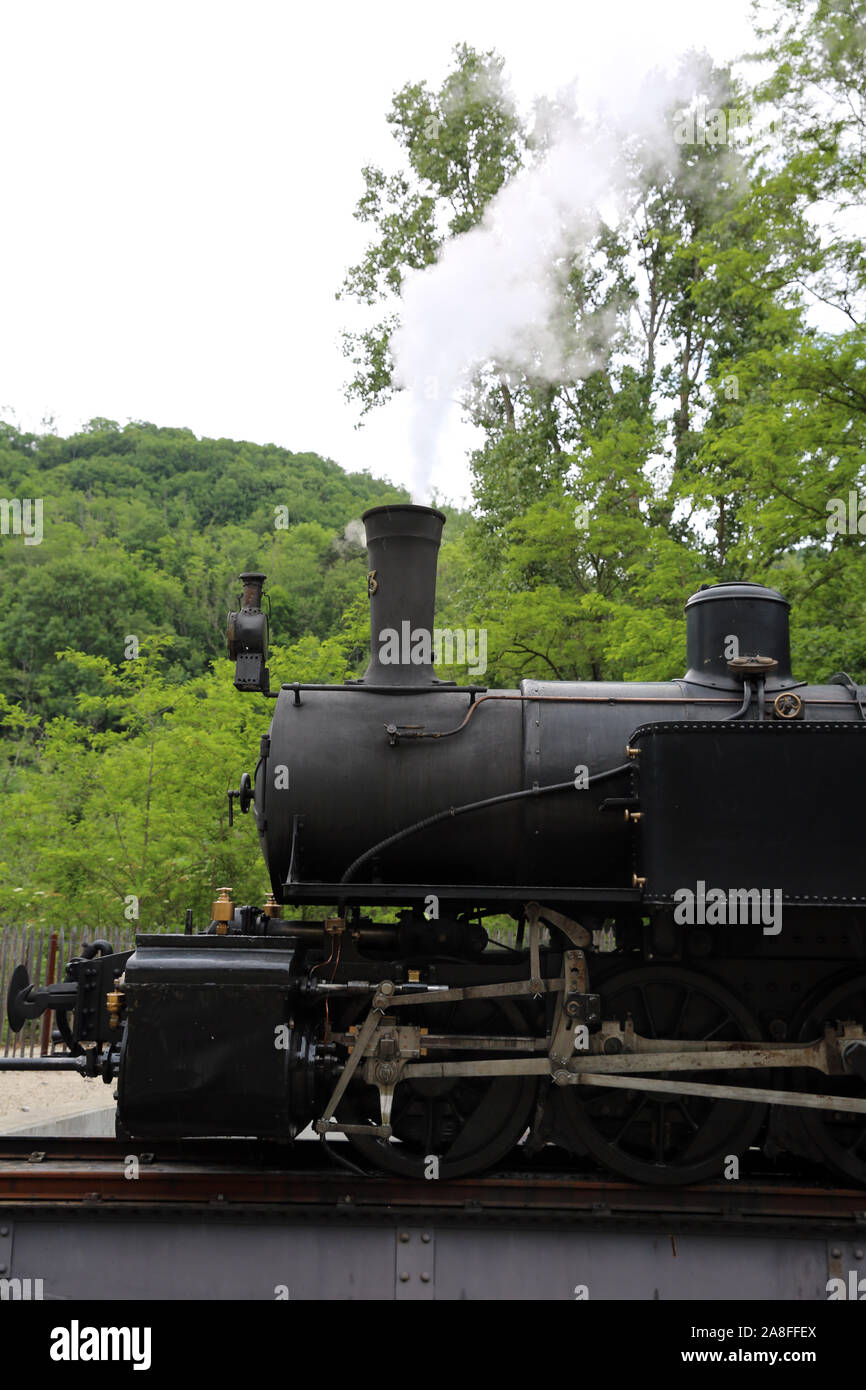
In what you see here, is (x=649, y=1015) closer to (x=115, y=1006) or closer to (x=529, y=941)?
(x=529, y=941)

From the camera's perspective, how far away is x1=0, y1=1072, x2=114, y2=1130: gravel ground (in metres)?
9.34

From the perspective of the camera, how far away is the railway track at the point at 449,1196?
4879 millimetres

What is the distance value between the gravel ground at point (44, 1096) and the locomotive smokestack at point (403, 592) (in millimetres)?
5222

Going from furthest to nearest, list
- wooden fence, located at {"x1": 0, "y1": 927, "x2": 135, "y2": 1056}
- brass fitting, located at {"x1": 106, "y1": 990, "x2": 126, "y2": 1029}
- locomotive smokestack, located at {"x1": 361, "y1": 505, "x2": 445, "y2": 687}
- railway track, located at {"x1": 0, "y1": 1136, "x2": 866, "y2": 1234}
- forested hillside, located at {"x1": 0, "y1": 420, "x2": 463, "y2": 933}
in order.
Result: forested hillside, located at {"x1": 0, "y1": 420, "x2": 463, "y2": 933}
wooden fence, located at {"x1": 0, "y1": 927, "x2": 135, "y2": 1056}
locomotive smokestack, located at {"x1": 361, "y1": 505, "x2": 445, "y2": 687}
brass fitting, located at {"x1": 106, "y1": 990, "x2": 126, "y2": 1029}
railway track, located at {"x1": 0, "y1": 1136, "x2": 866, "y2": 1234}

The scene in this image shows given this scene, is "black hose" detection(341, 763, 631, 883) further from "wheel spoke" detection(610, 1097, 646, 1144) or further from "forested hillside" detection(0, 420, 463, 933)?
"forested hillside" detection(0, 420, 463, 933)

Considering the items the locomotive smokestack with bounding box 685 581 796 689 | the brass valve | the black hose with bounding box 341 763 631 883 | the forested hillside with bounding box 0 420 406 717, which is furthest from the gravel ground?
the forested hillside with bounding box 0 420 406 717

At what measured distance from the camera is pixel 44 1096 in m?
10.9

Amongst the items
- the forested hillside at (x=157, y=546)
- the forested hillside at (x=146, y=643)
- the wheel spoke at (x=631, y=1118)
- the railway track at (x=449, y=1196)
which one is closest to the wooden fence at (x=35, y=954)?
the forested hillside at (x=146, y=643)

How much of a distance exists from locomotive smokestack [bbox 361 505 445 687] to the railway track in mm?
2621

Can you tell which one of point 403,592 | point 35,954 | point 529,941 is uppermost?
point 403,592

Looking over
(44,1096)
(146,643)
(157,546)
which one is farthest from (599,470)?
(157,546)

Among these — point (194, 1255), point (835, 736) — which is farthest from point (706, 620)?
point (194, 1255)

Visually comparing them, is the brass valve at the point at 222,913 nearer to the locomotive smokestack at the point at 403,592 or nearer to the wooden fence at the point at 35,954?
the locomotive smokestack at the point at 403,592

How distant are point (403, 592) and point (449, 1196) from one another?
10.4 feet
